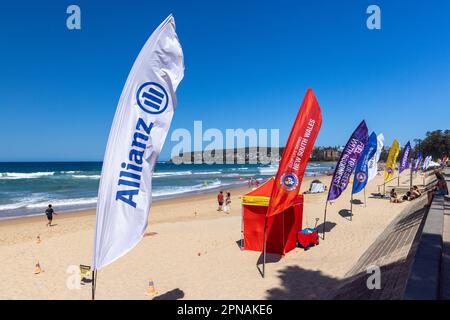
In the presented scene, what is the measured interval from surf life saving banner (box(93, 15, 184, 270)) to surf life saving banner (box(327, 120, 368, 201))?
9.11 m

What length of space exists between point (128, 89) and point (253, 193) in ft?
21.9

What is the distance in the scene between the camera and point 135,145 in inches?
164

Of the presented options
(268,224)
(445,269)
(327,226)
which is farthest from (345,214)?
(445,269)

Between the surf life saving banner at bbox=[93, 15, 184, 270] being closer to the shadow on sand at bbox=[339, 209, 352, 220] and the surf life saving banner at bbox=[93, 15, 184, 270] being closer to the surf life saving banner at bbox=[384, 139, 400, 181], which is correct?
the shadow on sand at bbox=[339, 209, 352, 220]

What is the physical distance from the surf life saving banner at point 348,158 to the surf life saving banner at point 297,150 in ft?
16.0

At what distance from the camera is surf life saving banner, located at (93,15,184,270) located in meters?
4.06

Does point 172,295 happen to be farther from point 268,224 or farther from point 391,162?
point 391,162

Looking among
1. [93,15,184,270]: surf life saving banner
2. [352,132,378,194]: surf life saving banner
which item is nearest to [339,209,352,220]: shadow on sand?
[352,132,378,194]: surf life saving banner

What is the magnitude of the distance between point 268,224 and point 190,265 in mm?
2860

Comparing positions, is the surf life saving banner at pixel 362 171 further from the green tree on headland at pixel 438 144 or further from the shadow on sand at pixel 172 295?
the green tree on headland at pixel 438 144

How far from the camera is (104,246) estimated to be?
4125 mm

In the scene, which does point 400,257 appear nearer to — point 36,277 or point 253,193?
point 253,193
